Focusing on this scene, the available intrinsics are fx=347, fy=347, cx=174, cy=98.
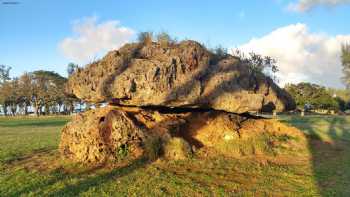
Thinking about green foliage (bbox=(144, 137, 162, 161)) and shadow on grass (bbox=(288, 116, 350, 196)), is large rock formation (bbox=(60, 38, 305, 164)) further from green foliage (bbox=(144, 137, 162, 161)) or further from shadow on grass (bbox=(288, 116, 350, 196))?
shadow on grass (bbox=(288, 116, 350, 196))

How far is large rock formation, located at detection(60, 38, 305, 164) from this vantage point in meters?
9.47

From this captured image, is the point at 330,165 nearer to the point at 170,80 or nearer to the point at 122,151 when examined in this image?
the point at 170,80

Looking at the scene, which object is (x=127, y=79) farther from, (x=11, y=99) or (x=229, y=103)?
(x=11, y=99)

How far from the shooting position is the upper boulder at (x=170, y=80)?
9430 millimetres

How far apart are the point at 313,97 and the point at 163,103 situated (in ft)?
220

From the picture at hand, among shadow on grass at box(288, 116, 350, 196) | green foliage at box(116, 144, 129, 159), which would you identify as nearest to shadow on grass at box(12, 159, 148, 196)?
green foliage at box(116, 144, 129, 159)

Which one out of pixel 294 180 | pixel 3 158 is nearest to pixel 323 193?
pixel 294 180

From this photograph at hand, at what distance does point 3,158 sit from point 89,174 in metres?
4.40

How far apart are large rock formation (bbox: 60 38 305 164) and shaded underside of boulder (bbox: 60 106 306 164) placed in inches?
1.1

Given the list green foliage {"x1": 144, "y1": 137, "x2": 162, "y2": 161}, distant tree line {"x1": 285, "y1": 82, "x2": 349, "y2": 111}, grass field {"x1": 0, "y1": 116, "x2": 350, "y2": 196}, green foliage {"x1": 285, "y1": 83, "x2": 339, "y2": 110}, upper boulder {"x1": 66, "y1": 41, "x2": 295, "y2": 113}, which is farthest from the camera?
distant tree line {"x1": 285, "y1": 82, "x2": 349, "y2": 111}

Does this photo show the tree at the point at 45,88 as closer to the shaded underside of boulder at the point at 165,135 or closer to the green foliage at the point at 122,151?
the shaded underside of boulder at the point at 165,135

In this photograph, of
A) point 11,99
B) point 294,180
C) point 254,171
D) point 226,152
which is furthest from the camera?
point 11,99

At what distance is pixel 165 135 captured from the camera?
9898mm

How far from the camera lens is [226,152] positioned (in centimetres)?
1033
